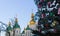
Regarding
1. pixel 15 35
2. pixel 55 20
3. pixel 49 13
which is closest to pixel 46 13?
pixel 49 13

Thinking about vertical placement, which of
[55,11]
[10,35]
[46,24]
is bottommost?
[10,35]

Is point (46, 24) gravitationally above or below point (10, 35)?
above

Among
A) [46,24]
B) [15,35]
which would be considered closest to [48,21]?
[46,24]

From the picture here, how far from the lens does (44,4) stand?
31.4 ft

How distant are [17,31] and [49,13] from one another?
1971cm

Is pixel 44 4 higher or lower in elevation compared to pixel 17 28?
higher

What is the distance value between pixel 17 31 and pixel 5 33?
5.75 feet

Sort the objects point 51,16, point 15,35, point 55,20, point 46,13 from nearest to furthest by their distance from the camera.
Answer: point 55,20
point 51,16
point 46,13
point 15,35

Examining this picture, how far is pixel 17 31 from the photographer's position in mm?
28562

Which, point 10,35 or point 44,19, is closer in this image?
point 44,19

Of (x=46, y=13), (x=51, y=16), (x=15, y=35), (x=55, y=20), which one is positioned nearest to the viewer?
(x=55, y=20)

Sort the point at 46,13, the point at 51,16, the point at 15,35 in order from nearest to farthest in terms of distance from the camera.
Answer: the point at 51,16
the point at 46,13
the point at 15,35

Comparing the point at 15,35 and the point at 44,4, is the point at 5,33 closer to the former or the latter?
the point at 15,35

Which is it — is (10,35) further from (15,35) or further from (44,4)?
(44,4)
